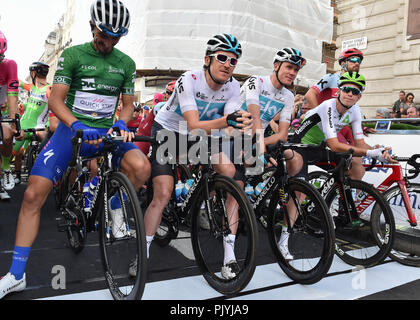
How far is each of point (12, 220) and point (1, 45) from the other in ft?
7.75

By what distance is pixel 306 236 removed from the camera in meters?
3.60

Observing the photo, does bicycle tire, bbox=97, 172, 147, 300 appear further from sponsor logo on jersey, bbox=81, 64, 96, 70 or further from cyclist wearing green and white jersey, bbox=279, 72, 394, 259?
cyclist wearing green and white jersey, bbox=279, 72, 394, 259

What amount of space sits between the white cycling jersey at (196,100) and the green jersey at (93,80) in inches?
18.3

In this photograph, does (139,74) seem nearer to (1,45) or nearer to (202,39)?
(202,39)

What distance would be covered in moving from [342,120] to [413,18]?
12463 mm

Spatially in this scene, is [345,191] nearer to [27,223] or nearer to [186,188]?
[186,188]

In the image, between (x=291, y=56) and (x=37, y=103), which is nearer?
(x=291, y=56)

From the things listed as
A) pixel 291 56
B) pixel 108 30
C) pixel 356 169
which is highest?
pixel 291 56

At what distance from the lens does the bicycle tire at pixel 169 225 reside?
147 inches

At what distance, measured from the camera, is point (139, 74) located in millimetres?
25516

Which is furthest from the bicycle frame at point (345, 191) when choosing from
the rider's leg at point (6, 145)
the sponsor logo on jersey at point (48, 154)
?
the rider's leg at point (6, 145)

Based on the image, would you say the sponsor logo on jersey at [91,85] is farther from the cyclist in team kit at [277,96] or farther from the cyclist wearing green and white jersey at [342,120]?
the cyclist wearing green and white jersey at [342,120]

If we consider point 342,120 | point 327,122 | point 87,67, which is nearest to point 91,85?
point 87,67
